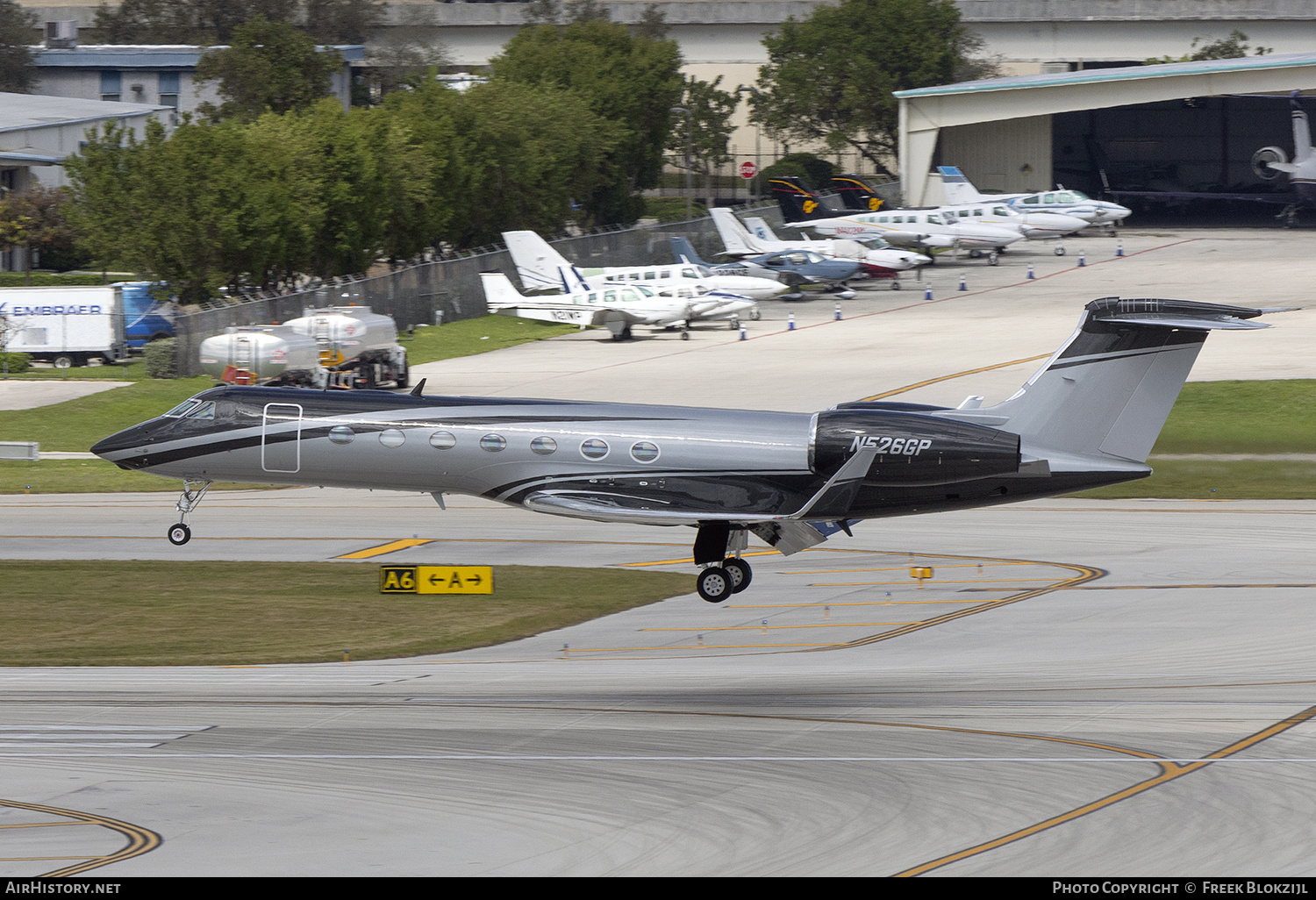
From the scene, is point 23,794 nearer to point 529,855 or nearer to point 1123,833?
point 529,855

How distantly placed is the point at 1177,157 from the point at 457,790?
110m

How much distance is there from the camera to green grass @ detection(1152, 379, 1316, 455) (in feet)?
152

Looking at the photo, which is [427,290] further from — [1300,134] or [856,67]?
[1300,134]

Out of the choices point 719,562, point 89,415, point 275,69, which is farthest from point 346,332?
point 275,69

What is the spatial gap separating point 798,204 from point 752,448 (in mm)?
74480

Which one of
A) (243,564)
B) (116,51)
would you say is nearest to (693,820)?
(243,564)

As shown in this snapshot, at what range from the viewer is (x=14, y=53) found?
133 meters

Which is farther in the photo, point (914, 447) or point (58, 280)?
point (58, 280)

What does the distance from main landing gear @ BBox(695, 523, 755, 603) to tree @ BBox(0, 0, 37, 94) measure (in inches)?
4742

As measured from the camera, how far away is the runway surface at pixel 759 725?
65.9 feet

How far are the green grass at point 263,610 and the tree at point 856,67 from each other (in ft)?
300

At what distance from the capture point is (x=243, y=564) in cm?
3934

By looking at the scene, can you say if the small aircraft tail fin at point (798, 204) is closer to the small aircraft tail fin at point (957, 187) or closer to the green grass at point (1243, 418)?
the small aircraft tail fin at point (957, 187)

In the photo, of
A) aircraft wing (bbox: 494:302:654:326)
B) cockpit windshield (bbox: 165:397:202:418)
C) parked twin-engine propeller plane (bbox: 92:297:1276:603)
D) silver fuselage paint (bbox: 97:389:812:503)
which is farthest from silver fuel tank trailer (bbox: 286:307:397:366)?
parked twin-engine propeller plane (bbox: 92:297:1276:603)
